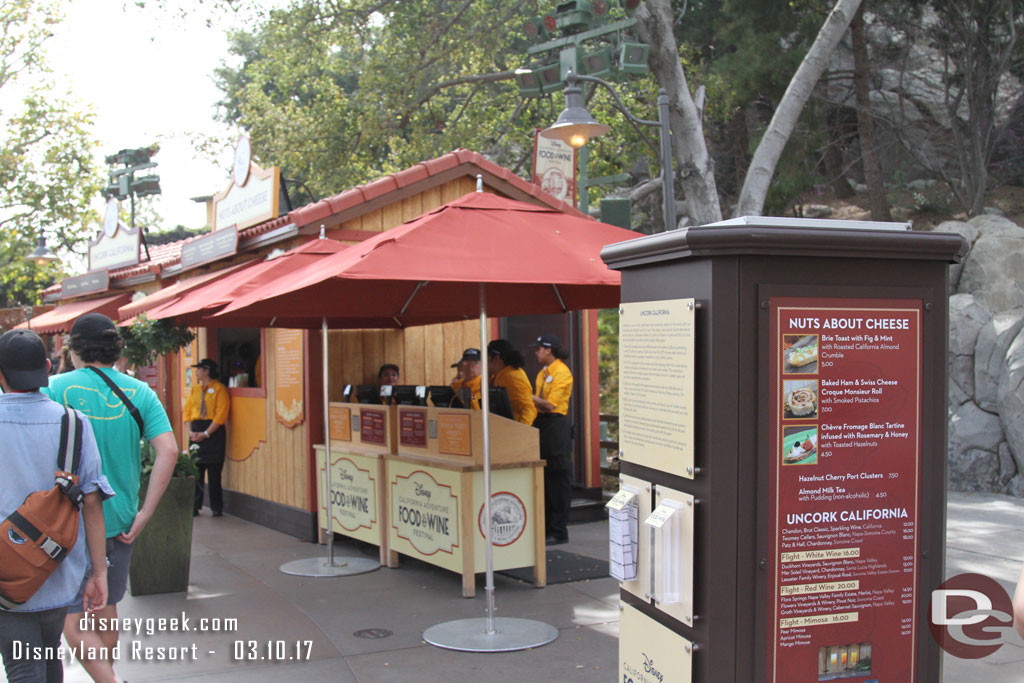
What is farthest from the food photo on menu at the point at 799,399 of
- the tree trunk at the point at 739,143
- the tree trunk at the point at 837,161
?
the tree trunk at the point at 837,161

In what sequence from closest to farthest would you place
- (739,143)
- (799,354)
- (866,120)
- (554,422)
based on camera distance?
(799,354)
(554,422)
(866,120)
(739,143)

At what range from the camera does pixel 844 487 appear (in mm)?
3043

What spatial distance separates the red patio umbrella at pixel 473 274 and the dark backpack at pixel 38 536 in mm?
1799

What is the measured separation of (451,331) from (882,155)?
17456 millimetres

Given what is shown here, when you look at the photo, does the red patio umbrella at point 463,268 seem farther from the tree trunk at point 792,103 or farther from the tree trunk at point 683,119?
the tree trunk at point 792,103

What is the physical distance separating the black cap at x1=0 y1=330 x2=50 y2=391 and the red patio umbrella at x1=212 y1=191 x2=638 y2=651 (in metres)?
1.60

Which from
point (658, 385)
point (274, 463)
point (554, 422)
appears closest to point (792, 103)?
point (554, 422)

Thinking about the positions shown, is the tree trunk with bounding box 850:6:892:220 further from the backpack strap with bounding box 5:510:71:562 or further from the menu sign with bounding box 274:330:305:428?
the backpack strap with bounding box 5:510:71:562

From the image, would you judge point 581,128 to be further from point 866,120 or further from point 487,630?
point 866,120

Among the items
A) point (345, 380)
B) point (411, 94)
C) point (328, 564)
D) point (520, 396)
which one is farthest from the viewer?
point (411, 94)

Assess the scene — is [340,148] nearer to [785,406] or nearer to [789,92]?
[789,92]

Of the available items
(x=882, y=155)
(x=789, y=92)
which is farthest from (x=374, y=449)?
(x=882, y=155)

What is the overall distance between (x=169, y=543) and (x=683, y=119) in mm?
8383

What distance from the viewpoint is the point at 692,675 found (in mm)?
3066
